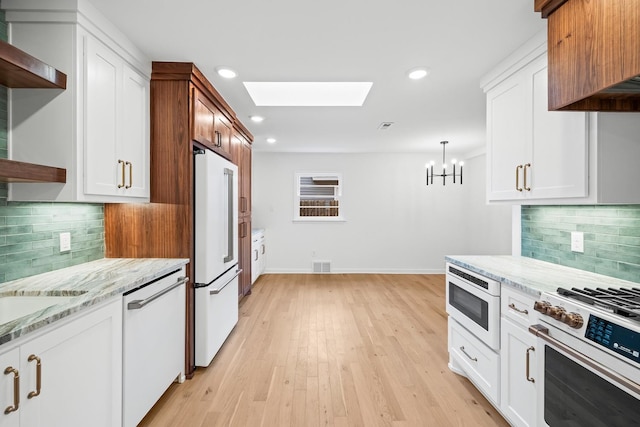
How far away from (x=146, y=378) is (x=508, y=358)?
2.10 meters

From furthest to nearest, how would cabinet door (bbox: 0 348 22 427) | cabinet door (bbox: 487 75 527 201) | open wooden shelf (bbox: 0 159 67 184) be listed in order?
cabinet door (bbox: 487 75 527 201) → open wooden shelf (bbox: 0 159 67 184) → cabinet door (bbox: 0 348 22 427)

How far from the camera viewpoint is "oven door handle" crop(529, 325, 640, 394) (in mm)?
1037

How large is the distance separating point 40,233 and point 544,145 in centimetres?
308

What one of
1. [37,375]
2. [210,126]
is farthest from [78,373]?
[210,126]

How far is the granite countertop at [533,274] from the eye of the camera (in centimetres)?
162

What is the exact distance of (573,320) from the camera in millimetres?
1245

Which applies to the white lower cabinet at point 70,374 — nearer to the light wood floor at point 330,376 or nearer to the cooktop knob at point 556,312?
the light wood floor at point 330,376

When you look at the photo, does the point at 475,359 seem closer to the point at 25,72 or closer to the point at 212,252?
the point at 212,252

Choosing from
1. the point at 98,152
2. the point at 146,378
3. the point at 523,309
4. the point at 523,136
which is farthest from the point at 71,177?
the point at 523,136

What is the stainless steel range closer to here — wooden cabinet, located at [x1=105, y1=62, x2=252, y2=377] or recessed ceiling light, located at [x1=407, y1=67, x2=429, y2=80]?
recessed ceiling light, located at [x1=407, y1=67, x2=429, y2=80]

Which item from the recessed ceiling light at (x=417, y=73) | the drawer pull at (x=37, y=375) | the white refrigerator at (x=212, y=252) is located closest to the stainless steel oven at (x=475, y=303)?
the recessed ceiling light at (x=417, y=73)

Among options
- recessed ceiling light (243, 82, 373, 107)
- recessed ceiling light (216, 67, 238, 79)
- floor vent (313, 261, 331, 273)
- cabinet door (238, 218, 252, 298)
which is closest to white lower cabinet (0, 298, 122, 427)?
recessed ceiling light (216, 67, 238, 79)

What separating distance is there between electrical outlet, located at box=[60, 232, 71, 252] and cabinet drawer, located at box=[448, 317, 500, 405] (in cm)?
276

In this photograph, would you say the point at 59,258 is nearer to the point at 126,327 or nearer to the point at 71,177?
the point at 71,177
